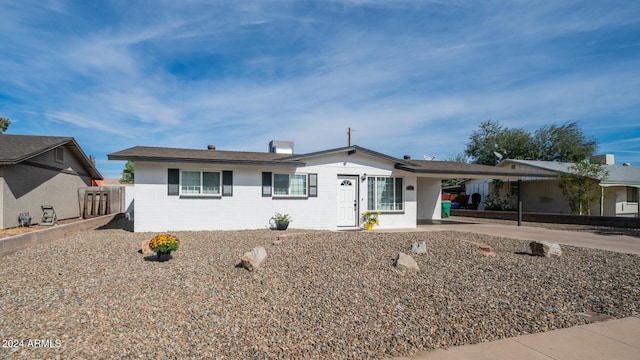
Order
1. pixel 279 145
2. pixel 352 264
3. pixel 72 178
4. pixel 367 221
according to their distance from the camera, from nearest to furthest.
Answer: pixel 352 264 → pixel 367 221 → pixel 72 178 → pixel 279 145

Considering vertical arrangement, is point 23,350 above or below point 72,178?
below

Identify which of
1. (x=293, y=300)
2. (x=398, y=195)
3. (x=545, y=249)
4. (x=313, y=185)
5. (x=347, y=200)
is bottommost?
(x=293, y=300)

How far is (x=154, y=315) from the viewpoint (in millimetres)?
4512

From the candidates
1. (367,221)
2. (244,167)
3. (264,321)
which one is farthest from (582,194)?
(264,321)

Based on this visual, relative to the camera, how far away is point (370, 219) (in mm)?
14469

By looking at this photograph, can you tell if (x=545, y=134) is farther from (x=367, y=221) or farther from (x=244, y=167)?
(x=244, y=167)

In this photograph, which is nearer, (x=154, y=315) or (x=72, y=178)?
(x=154, y=315)

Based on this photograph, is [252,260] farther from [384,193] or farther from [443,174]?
[443,174]

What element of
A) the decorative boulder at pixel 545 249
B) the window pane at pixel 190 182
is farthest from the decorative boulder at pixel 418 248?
the window pane at pixel 190 182

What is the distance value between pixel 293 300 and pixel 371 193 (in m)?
10.3

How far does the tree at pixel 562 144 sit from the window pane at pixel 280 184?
1298 inches

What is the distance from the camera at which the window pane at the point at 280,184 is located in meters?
13.9

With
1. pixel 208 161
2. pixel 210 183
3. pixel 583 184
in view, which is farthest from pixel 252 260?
pixel 583 184

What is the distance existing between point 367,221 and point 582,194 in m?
13.6
